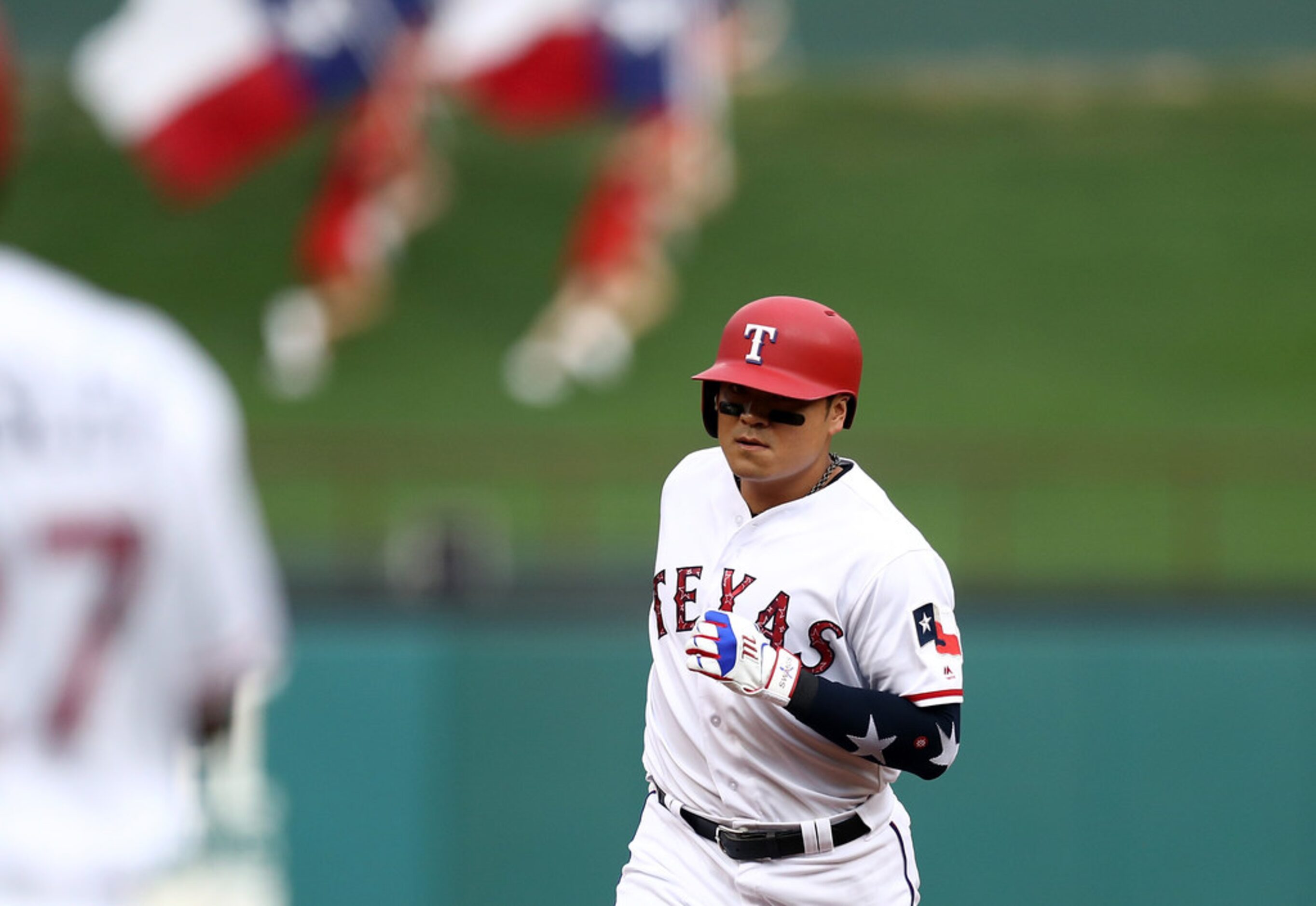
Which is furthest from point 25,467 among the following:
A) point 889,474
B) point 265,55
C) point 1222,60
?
point 1222,60

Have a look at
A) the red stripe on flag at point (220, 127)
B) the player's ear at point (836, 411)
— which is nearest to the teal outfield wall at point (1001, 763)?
the player's ear at point (836, 411)

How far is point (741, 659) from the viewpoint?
4.07 m

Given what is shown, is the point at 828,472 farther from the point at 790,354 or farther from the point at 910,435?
the point at 910,435

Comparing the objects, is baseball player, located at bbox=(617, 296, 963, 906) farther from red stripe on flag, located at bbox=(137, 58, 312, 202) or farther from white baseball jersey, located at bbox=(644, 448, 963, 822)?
red stripe on flag, located at bbox=(137, 58, 312, 202)

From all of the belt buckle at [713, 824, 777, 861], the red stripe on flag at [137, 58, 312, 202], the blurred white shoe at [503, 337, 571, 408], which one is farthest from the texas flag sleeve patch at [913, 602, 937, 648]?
the blurred white shoe at [503, 337, 571, 408]

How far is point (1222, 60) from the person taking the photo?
24.8 m

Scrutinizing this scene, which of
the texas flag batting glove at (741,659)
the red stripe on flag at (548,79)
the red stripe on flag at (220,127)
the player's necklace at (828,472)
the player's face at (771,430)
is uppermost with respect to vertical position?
the red stripe on flag at (548,79)

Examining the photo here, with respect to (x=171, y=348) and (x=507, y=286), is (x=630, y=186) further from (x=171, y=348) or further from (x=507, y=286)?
(x=171, y=348)

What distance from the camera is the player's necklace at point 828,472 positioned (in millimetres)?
4535

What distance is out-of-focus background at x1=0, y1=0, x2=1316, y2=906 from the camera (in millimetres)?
7121

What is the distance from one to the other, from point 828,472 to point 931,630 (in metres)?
0.56

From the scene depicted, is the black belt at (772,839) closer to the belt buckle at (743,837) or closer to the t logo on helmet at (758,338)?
the belt buckle at (743,837)

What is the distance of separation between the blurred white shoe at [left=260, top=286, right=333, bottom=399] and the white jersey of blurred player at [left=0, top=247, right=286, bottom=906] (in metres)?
19.2

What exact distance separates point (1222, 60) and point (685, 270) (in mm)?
7614
